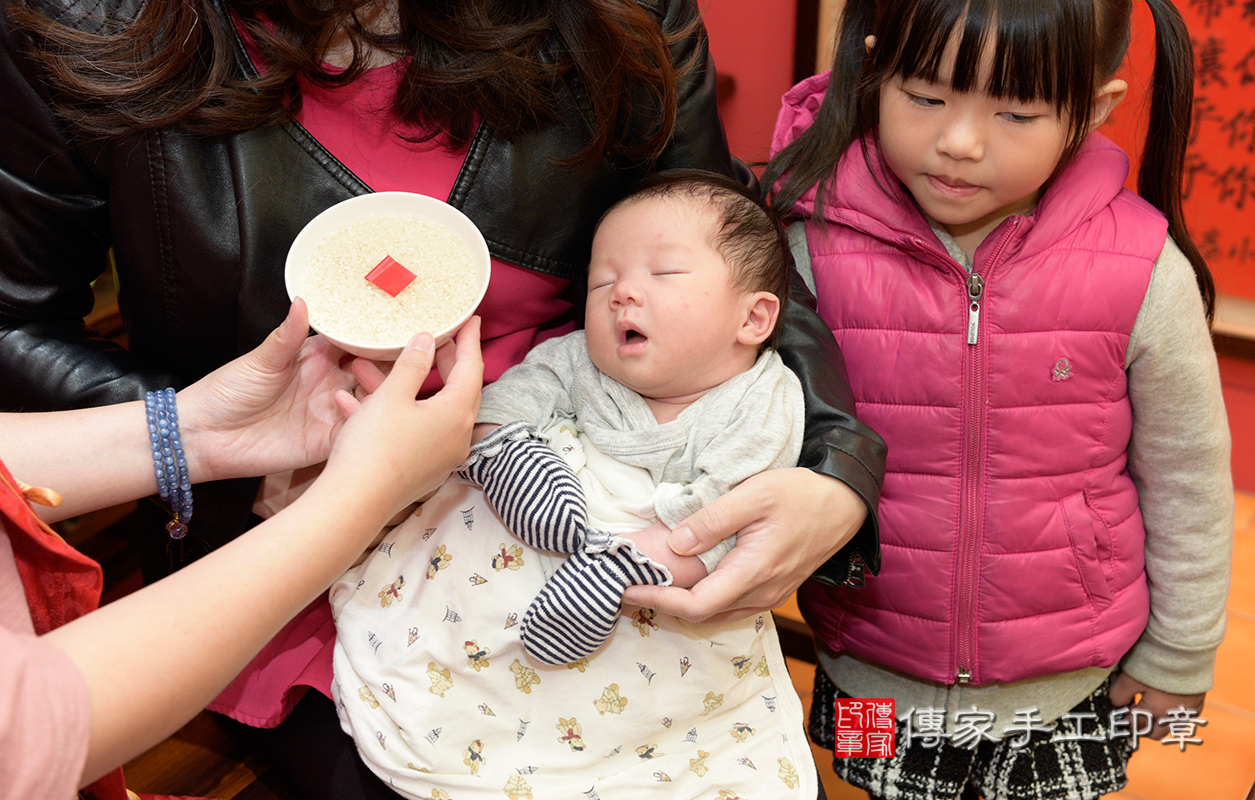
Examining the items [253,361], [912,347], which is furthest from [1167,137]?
[253,361]

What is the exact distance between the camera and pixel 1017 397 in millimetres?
1410

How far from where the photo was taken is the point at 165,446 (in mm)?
1216

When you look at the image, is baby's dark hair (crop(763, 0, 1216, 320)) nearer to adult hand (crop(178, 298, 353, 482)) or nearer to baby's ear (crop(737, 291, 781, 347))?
baby's ear (crop(737, 291, 781, 347))

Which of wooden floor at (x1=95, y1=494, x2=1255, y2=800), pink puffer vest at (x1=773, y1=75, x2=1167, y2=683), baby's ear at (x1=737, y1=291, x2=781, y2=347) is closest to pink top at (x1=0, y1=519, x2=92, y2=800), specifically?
wooden floor at (x1=95, y1=494, x2=1255, y2=800)

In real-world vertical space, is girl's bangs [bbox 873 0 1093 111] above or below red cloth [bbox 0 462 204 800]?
above

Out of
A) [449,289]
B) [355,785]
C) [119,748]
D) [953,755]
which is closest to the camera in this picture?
[119,748]

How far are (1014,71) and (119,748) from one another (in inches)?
50.2

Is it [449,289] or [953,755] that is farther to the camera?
[953,755]

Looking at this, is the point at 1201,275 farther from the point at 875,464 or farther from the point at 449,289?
the point at 449,289

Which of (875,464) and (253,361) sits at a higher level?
(253,361)

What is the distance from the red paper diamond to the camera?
3.67 ft

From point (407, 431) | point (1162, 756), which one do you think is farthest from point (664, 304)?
point (1162, 756)

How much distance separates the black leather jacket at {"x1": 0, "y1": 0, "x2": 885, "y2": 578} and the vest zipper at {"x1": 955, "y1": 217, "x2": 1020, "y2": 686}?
197 mm

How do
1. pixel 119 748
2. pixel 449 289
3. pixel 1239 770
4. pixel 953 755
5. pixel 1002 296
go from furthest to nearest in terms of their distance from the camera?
pixel 1239 770, pixel 953 755, pixel 1002 296, pixel 449 289, pixel 119 748
